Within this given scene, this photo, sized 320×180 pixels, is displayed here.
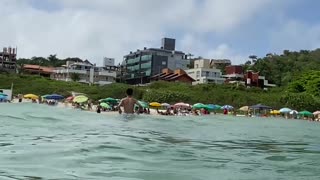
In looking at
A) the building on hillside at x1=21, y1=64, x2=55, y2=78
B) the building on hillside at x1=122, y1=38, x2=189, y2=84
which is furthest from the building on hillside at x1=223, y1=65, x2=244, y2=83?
the building on hillside at x1=21, y1=64, x2=55, y2=78

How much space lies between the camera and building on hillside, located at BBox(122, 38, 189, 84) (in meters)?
112

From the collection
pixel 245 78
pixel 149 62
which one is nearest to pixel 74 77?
pixel 149 62

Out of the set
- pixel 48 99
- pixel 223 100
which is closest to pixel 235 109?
pixel 223 100

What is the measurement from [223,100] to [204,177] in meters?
64.9

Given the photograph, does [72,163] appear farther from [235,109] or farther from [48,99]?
[235,109]

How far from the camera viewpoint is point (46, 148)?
7.21 meters

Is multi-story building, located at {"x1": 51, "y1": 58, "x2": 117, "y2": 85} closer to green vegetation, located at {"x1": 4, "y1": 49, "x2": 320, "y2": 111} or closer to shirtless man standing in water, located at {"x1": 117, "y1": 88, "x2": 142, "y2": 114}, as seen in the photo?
green vegetation, located at {"x1": 4, "y1": 49, "x2": 320, "y2": 111}

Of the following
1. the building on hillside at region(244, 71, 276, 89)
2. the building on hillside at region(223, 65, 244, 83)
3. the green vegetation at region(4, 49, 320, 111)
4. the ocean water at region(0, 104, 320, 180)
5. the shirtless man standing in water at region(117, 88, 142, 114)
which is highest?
the building on hillside at region(223, 65, 244, 83)

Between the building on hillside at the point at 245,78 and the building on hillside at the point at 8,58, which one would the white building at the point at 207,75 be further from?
the building on hillside at the point at 8,58

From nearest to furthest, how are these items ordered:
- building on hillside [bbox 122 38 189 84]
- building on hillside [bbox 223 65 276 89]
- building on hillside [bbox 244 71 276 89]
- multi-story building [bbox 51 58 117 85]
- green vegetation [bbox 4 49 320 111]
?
green vegetation [bbox 4 49 320 111] → building on hillside [bbox 244 71 276 89] → building on hillside [bbox 223 65 276 89] → multi-story building [bbox 51 58 117 85] → building on hillside [bbox 122 38 189 84]

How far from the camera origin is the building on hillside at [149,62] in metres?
112

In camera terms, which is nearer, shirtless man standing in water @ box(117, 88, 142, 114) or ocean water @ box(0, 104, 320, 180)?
ocean water @ box(0, 104, 320, 180)

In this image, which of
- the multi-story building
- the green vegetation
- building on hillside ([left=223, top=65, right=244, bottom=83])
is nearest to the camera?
the green vegetation

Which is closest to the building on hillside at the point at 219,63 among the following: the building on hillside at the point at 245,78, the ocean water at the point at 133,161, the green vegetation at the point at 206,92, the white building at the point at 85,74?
the building on hillside at the point at 245,78
